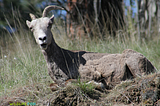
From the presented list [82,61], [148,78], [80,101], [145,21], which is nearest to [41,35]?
[82,61]

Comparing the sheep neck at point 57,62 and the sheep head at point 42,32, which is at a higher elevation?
the sheep head at point 42,32

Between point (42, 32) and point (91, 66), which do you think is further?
point (91, 66)

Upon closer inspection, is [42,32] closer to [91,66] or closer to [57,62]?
[57,62]

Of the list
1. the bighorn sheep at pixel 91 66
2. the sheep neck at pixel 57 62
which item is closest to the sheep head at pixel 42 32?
the bighorn sheep at pixel 91 66

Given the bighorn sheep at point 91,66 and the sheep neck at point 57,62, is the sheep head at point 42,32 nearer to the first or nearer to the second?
the bighorn sheep at point 91,66

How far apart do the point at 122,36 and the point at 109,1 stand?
193 centimetres

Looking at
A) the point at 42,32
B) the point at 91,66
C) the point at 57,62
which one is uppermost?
the point at 42,32

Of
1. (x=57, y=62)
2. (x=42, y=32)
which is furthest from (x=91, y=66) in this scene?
(x=42, y=32)

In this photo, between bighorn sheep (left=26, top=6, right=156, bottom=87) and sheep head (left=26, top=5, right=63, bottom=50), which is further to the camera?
bighorn sheep (left=26, top=6, right=156, bottom=87)

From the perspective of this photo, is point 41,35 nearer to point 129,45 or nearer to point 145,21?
point 129,45

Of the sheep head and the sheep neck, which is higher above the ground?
the sheep head

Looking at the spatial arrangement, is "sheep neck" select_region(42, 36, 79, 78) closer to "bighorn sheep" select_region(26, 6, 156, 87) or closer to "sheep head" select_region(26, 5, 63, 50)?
"bighorn sheep" select_region(26, 6, 156, 87)

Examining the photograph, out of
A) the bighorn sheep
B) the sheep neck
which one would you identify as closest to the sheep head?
the bighorn sheep

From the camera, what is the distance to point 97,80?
144 inches
